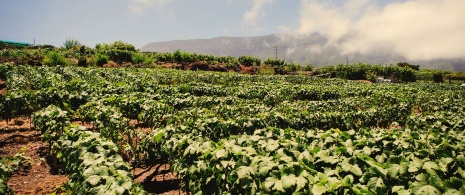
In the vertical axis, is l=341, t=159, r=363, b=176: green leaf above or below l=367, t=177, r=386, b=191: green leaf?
above

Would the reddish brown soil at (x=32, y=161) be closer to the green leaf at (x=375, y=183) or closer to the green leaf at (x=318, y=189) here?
the green leaf at (x=318, y=189)

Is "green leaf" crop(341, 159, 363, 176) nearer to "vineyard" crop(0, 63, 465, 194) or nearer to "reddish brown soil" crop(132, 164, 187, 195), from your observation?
"vineyard" crop(0, 63, 465, 194)

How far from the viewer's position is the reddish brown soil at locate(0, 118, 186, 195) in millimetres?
5891

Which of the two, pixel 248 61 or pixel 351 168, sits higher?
pixel 248 61

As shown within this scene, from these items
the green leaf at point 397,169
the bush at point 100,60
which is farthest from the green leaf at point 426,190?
the bush at point 100,60

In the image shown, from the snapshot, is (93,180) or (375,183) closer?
(375,183)

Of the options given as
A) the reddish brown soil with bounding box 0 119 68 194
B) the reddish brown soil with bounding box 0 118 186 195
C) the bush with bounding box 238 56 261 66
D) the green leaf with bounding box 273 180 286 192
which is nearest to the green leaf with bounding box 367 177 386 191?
the green leaf with bounding box 273 180 286 192

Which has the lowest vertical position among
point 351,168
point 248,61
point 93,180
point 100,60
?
point 93,180

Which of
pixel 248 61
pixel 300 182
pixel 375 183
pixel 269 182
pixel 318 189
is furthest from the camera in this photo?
pixel 248 61

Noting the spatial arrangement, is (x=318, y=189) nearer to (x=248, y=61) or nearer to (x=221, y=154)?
(x=221, y=154)

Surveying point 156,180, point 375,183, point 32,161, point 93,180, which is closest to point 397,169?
point 375,183

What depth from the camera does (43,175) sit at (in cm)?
657

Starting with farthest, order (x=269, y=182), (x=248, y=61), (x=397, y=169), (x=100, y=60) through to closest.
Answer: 1. (x=248, y=61)
2. (x=100, y=60)
3. (x=397, y=169)
4. (x=269, y=182)

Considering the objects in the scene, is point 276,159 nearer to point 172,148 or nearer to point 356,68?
point 172,148
